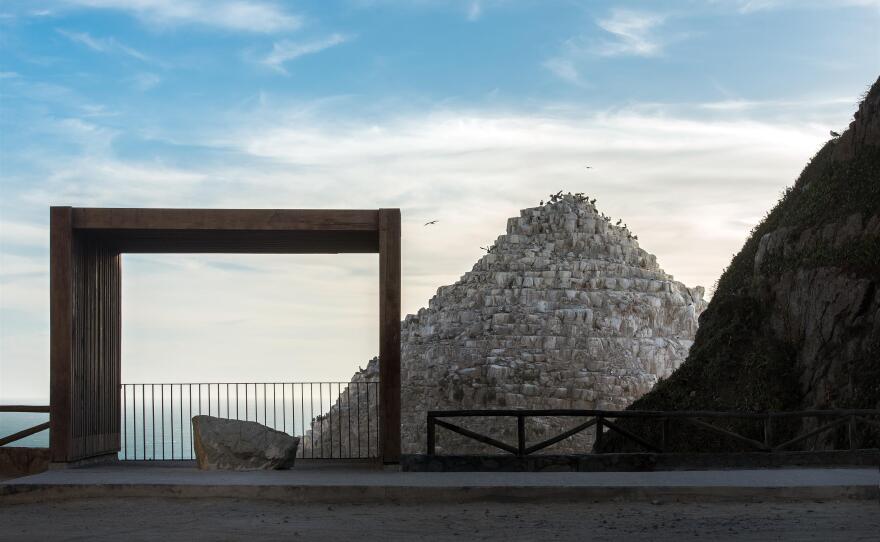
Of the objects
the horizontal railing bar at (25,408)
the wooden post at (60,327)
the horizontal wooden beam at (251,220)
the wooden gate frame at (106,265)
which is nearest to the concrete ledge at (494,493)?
the wooden gate frame at (106,265)

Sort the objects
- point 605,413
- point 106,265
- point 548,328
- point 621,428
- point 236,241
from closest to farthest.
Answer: point 605,413 → point 236,241 → point 106,265 → point 621,428 → point 548,328

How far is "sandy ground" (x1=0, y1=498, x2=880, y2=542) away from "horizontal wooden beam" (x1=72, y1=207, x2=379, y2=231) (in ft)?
13.2

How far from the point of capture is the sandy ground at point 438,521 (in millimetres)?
9758

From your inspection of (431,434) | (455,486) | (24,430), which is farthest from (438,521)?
(24,430)

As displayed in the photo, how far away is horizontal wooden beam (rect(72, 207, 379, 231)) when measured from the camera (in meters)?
A: 14.5

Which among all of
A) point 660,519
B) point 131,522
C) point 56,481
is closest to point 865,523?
point 660,519

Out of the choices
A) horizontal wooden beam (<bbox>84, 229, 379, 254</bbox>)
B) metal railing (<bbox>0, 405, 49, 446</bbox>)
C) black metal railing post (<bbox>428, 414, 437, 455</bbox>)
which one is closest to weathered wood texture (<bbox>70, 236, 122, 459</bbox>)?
horizontal wooden beam (<bbox>84, 229, 379, 254</bbox>)

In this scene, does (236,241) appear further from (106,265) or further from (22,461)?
(22,461)

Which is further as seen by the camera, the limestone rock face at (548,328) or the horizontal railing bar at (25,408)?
the limestone rock face at (548,328)

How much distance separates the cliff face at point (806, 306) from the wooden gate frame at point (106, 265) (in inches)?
516

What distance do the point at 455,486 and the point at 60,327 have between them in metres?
6.38

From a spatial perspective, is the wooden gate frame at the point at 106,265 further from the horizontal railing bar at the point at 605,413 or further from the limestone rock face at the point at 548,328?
the limestone rock face at the point at 548,328

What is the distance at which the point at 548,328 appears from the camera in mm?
82062

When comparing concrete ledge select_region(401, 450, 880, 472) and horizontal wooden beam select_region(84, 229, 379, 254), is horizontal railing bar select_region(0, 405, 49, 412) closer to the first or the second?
horizontal wooden beam select_region(84, 229, 379, 254)
